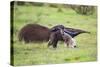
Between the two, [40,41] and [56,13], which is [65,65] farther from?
[56,13]

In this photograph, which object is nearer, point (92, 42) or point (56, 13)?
point (56, 13)

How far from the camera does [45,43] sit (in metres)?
2.36

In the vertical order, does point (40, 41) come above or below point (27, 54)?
above

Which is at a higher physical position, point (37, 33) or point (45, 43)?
point (37, 33)

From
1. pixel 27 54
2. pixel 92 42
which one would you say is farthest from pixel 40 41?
pixel 92 42

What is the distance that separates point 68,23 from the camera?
Answer: 2.49 meters

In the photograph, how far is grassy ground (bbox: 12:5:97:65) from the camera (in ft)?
7.37

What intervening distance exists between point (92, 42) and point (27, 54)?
3.17ft

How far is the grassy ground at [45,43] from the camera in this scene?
7.37 feet
